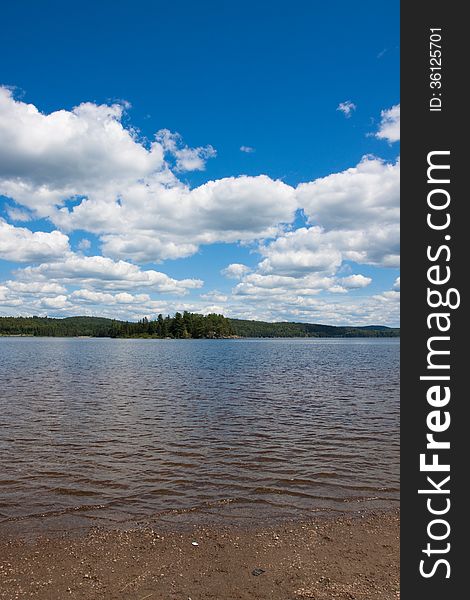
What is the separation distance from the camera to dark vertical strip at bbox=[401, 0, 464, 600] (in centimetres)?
712

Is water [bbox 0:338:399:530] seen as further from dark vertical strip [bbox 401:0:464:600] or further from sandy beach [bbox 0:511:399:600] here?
dark vertical strip [bbox 401:0:464:600]

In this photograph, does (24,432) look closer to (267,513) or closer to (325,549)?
(267,513)

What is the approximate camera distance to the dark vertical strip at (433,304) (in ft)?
23.4

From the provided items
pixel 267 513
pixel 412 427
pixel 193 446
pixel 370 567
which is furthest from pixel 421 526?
pixel 193 446

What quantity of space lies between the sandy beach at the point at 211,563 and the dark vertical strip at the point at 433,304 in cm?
195

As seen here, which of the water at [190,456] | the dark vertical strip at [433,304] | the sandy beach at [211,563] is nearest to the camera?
the dark vertical strip at [433,304]

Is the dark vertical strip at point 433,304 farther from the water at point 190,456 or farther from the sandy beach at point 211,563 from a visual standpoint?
the water at point 190,456

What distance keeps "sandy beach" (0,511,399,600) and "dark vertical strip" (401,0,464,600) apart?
195 centimetres

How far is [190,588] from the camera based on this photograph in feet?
27.8

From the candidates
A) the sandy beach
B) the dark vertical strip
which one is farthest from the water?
the dark vertical strip

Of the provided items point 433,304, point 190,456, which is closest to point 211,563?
point 433,304

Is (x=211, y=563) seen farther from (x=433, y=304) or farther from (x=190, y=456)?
(x=190, y=456)

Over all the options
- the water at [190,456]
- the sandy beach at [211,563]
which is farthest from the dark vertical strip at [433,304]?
the water at [190,456]

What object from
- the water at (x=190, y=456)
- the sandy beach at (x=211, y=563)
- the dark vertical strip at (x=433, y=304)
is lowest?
the water at (x=190, y=456)
